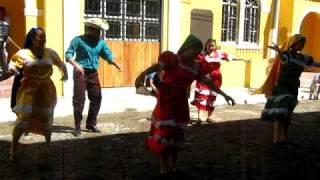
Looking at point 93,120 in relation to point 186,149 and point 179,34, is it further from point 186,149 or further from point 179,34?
point 179,34

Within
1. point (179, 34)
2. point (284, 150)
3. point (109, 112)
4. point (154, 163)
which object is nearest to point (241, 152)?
point (284, 150)

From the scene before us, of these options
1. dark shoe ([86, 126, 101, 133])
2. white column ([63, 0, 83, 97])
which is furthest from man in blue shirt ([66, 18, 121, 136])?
white column ([63, 0, 83, 97])

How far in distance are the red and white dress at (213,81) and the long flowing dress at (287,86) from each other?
6.31 feet

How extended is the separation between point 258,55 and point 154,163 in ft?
41.8

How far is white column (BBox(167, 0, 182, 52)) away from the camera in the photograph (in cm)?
1486

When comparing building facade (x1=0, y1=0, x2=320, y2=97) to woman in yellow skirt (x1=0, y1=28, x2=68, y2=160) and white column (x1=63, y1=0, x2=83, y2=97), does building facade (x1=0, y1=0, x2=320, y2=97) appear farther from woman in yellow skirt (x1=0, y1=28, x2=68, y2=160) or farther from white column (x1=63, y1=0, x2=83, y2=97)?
A: woman in yellow skirt (x1=0, y1=28, x2=68, y2=160)

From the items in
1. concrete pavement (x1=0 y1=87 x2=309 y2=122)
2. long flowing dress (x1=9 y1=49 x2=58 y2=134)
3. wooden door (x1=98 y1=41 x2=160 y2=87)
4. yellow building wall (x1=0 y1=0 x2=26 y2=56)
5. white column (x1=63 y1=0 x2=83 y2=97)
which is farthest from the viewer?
wooden door (x1=98 y1=41 x2=160 y2=87)

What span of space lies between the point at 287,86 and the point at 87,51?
306 cm

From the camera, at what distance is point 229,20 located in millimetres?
17344

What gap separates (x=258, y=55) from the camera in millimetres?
18203

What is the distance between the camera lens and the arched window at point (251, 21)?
1777 centimetres

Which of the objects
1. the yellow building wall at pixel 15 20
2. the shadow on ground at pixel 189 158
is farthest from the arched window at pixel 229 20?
the shadow on ground at pixel 189 158

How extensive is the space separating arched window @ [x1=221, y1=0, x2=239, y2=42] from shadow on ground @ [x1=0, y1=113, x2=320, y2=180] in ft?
29.9

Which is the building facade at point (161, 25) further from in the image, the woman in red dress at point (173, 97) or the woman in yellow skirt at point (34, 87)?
the woman in red dress at point (173, 97)
